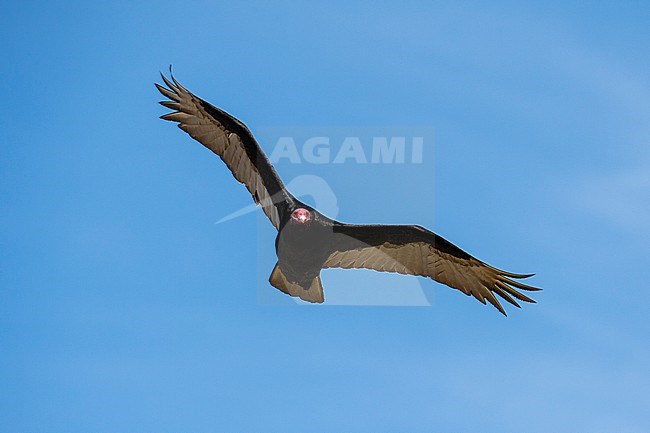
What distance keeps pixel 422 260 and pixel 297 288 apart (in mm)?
1773

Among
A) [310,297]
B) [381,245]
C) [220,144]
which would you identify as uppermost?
[220,144]

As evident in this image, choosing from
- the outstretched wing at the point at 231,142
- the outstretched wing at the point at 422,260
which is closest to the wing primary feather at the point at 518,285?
the outstretched wing at the point at 422,260

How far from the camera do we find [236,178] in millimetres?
12977

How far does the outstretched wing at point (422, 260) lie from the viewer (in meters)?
12.9

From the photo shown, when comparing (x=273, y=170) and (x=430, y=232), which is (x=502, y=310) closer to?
(x=430, y=232)

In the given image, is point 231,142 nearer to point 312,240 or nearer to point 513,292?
point 312,240

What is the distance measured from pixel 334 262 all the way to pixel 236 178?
1.75 m

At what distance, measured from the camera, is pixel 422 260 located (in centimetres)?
1323

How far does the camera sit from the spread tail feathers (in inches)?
504

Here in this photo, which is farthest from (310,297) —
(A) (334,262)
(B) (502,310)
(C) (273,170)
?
(B) (502,310)

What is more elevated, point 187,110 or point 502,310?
point 187,110

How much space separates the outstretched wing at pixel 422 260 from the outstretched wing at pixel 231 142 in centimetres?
103

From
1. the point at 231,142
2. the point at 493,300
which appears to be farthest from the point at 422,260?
the point at 231,142

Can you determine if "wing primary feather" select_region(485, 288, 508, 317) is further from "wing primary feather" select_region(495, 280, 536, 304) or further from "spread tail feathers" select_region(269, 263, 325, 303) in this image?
"spread tail feathers" select_region(269, 263, 325, 303)
